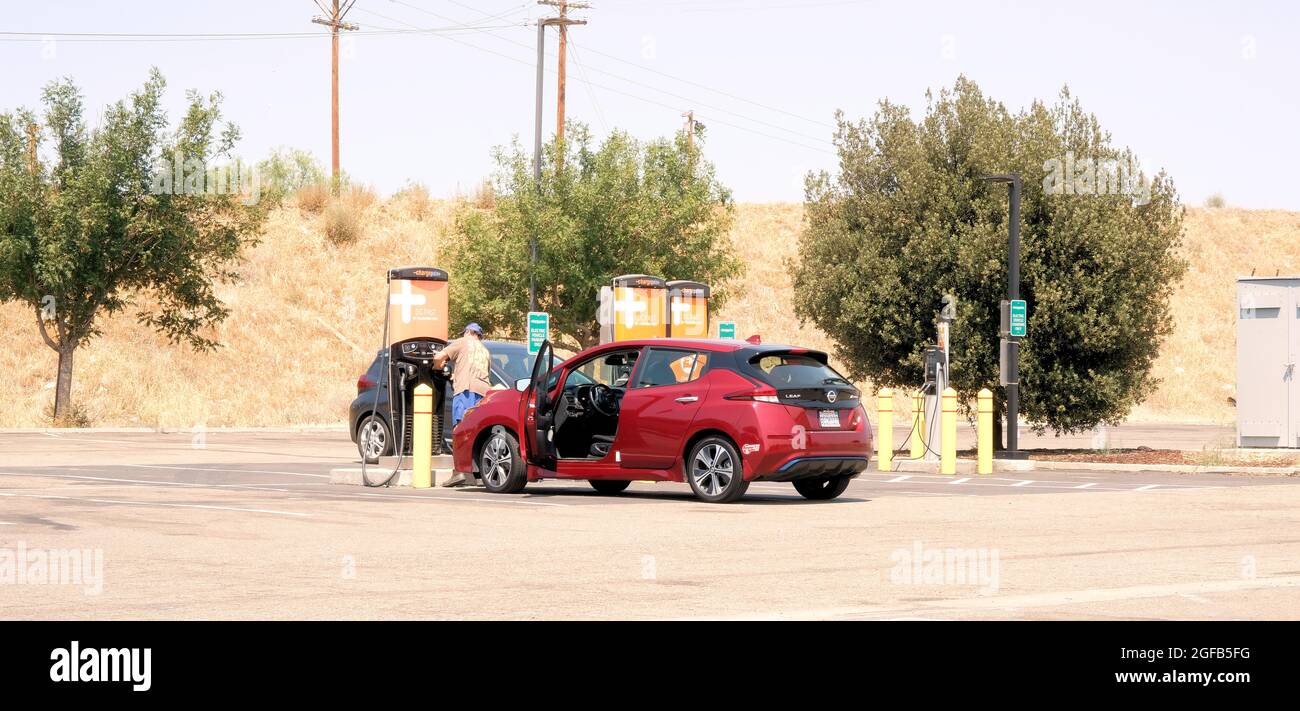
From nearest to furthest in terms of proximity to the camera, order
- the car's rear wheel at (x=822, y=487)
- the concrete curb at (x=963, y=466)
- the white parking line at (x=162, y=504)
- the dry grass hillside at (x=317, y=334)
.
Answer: the white parking line at (x=162, y=504) → the car's rear wheel at (x=822, y=487) → the concrete curb at (x=963, y=466) → the dry grass hillside at (x=317, y=334)

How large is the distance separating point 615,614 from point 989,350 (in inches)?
853

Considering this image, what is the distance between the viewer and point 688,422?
17312 mm

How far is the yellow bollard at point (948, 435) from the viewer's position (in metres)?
24.6

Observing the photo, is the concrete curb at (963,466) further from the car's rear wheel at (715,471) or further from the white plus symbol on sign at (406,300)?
the car's rear wheel at (715,471)

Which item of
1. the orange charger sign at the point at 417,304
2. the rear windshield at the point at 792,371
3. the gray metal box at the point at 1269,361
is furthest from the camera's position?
the gray metal box at the point at 1269,361

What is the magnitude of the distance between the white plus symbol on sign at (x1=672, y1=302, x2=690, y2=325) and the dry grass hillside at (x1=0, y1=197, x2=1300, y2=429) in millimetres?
11712

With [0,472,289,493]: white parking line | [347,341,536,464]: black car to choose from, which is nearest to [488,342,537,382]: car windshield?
[347,341,536,464]: black car

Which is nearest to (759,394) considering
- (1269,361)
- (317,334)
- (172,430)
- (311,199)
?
(1269,361)

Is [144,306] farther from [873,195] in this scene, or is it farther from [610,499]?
[610,499]

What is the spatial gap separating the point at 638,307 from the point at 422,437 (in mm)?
11547

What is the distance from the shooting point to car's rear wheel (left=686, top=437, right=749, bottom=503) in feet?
56.1

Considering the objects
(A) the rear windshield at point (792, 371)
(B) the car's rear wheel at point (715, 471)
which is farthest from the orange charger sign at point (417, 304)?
(A) the rear windshield at point (792, 371)

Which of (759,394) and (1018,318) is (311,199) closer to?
(1018,318)

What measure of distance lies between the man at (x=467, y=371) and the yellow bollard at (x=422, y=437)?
1.07ft
